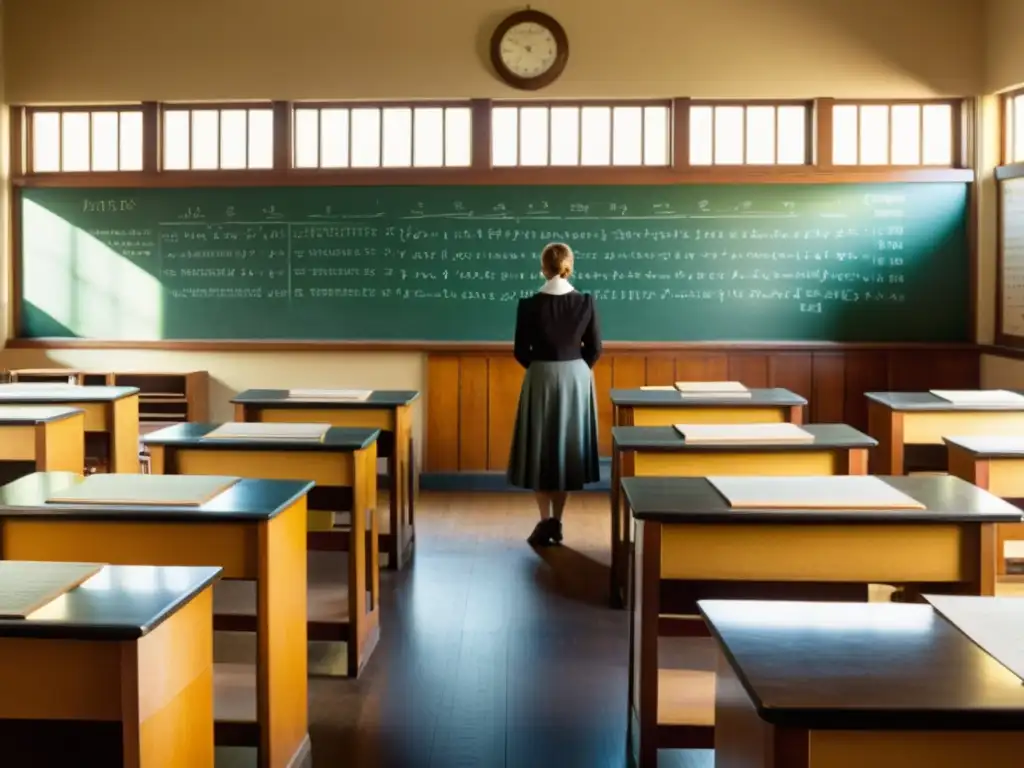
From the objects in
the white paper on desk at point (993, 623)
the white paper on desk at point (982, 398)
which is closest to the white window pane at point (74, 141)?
the white paper on desk at point (982, 398)

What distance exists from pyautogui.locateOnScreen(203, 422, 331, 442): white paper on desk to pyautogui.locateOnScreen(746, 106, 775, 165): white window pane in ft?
12.2

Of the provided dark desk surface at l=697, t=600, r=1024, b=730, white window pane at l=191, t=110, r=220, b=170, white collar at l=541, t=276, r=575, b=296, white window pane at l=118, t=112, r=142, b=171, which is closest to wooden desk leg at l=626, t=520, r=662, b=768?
dark desk surface at l=697, t=600, r=1024, b=730

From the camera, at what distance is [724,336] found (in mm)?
6422

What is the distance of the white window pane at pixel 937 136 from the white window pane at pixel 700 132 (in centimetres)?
121

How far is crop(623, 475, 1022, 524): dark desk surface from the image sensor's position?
2.30 metres

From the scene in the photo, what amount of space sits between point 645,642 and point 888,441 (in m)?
2.12

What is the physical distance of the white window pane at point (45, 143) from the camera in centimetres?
664

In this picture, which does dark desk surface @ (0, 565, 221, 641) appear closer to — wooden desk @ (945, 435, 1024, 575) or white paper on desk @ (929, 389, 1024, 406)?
wooden desk @ (945, 435, 1024, 575)

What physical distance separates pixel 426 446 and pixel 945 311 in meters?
3.07

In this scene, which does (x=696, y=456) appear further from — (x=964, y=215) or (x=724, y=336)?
(x=964, y=215)

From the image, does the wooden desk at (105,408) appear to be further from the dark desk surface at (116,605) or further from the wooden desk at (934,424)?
the wooden desk at (934,424)

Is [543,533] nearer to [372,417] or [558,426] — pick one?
[558,426]

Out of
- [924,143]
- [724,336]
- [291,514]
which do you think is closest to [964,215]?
[924,143]

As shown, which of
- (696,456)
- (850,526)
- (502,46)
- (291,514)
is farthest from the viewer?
(502,46)
